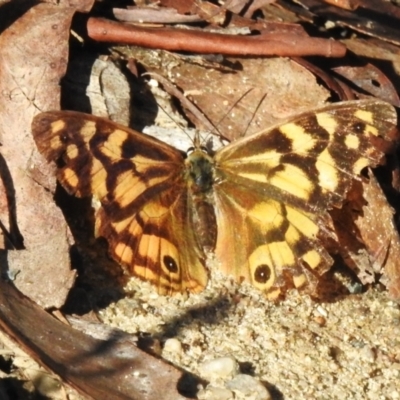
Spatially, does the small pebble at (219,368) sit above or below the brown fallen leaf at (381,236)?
below

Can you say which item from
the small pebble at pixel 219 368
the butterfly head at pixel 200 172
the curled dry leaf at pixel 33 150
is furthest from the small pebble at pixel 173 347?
the butterfly head at pixel 200 172

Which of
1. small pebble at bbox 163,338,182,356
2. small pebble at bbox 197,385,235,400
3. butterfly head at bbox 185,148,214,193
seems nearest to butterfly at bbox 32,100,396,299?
butterfly head at bbox 185,148,214,193

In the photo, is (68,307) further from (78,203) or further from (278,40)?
(278,40)

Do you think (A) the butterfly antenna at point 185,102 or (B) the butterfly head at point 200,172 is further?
(A) the butterfly antenna at point 185,102

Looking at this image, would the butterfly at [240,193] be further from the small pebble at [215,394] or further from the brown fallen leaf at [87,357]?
the small pebble at [215,394]

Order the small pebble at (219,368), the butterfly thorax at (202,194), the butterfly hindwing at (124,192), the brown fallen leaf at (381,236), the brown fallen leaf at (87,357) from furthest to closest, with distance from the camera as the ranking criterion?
the brown fallen leaf at (381,236) < the butterfly thorax at (202,194) < the butterfly hindwing at (124,192) < the small pebble at (219,368) < the brown fallen leaf at (87,357)

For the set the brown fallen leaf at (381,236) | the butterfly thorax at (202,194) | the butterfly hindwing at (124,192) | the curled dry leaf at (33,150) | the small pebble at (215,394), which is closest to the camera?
the small pebble at (215,394)

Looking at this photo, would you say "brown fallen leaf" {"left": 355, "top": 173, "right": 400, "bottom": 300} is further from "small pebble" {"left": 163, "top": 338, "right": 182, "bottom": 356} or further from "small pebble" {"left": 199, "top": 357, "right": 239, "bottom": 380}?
"small pebble" {"left": 163, "top": 338, "right": 182, "bottom": 356}

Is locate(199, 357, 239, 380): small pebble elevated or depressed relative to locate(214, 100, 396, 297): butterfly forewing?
depressed
